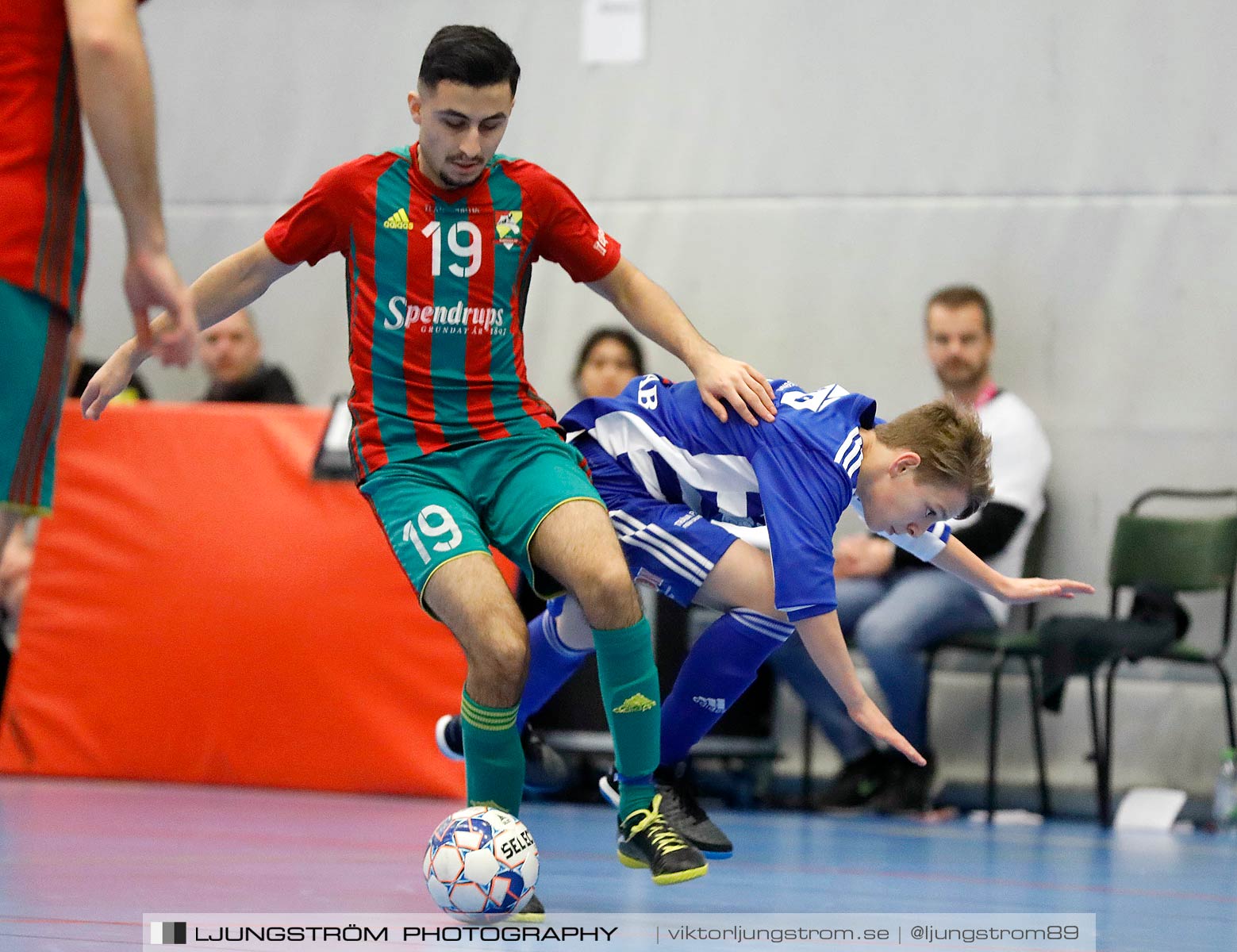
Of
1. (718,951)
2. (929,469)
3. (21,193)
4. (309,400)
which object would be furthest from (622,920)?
(309,400)

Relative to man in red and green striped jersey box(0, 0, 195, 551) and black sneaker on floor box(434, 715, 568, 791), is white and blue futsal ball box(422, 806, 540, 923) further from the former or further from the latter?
man in red and green striped jersey box(0, 0, 195, 551)

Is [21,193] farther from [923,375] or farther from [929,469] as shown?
[923,375]

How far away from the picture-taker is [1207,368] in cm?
687

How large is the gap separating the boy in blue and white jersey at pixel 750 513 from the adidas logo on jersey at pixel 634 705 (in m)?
0.27

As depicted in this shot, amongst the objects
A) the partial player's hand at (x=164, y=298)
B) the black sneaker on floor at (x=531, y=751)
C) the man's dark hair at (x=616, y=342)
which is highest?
the partial player's hand at (x=164, y=298)

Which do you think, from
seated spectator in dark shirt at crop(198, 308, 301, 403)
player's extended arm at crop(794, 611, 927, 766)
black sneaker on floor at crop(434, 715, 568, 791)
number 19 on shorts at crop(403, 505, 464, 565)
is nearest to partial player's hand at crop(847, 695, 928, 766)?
player's extended arm at crop(794, 611, 927, 766)

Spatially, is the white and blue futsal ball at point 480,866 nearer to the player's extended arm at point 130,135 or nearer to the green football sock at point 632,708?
the green football sock at point 632,708

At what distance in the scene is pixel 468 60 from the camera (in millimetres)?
3441

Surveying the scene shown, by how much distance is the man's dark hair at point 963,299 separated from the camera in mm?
6664

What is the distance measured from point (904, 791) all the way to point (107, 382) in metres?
4.01

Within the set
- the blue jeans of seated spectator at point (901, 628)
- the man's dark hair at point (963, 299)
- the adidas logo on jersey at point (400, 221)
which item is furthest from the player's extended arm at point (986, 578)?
the man's dark hair at point (963, 299)

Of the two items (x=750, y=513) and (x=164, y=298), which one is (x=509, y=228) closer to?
(x=750, y=513)

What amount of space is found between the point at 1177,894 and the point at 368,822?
2.61 metres

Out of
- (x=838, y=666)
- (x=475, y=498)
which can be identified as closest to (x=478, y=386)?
(x=475, y=498)
